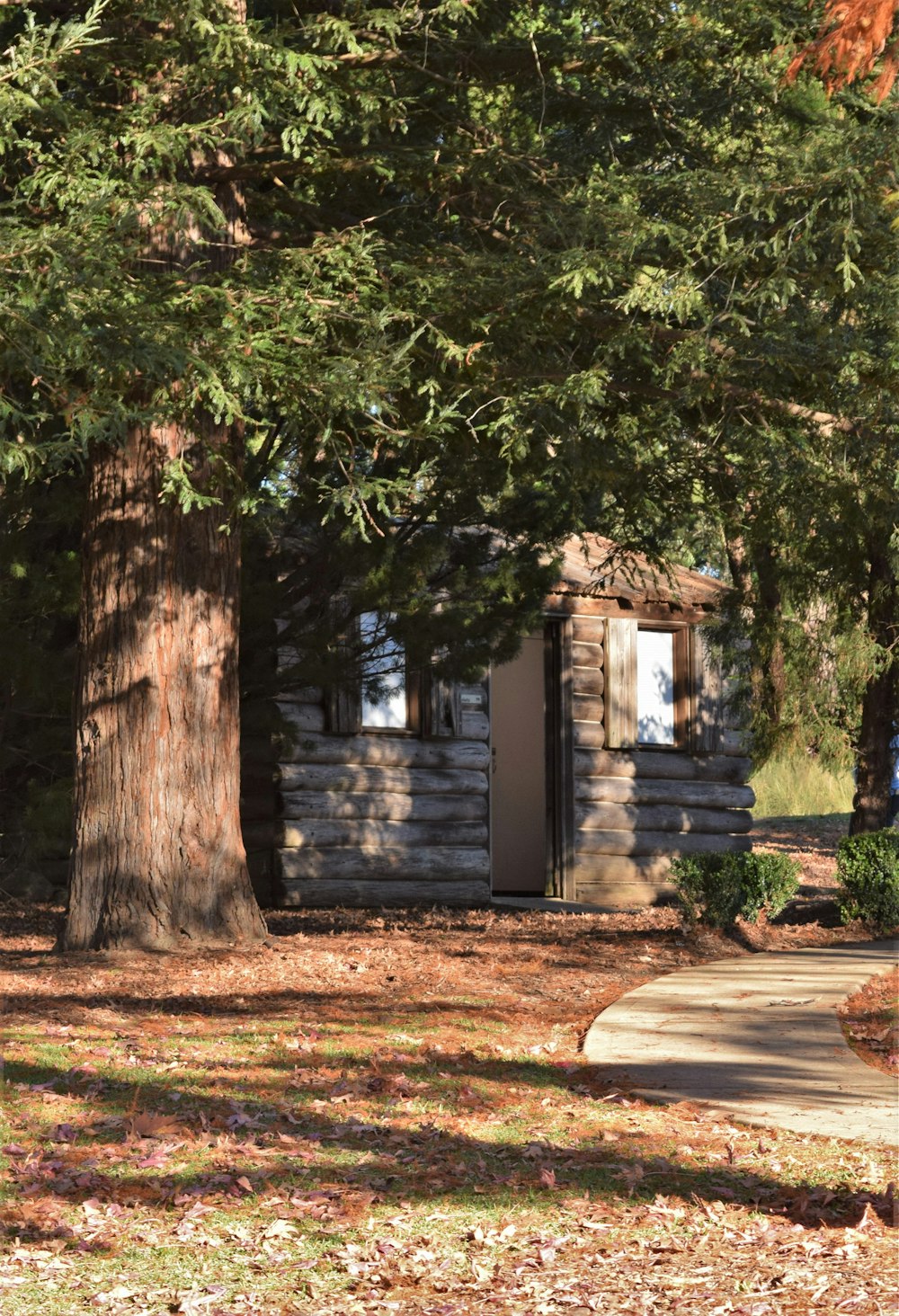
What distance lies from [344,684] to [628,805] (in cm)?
535

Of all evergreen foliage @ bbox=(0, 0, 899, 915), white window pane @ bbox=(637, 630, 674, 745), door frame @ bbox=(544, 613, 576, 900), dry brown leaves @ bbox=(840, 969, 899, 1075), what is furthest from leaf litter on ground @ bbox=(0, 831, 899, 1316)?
white window pane @ bbox=(637, 630, 674, 745)

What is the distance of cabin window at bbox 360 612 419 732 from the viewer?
1335 cm

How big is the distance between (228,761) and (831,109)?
5788mm

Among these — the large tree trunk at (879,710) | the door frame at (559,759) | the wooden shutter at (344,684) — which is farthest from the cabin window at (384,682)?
the large tree trunk at (879,710)

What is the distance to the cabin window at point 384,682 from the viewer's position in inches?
526

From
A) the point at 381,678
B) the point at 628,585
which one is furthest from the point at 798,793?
the point at 381,678

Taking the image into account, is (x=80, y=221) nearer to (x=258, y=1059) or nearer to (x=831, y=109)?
(x=258, y=1059)

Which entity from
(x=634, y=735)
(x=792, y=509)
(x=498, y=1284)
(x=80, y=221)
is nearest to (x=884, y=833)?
(x=792, y=509)

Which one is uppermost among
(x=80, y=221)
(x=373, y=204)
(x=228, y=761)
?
(x=373, y=204)

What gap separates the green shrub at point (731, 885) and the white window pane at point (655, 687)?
19.2ft

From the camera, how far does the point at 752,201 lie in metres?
8.89

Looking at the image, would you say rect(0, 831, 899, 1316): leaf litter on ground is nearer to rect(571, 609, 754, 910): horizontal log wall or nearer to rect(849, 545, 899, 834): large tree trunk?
rect(849, 545, 899, 834): large tree trunk

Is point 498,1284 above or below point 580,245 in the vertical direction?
below

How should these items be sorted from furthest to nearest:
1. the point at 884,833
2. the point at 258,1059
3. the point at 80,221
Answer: the point at 884,833 → the point at 80,221 → the point at 258,1059
